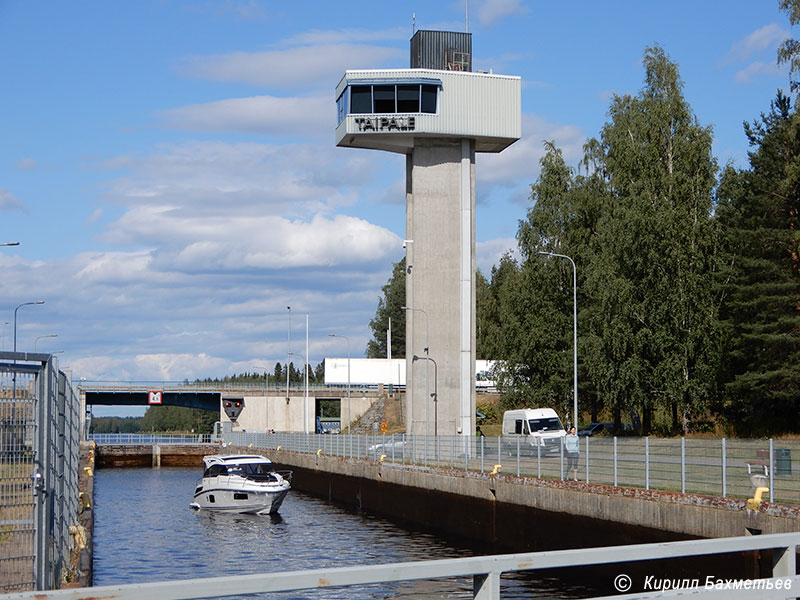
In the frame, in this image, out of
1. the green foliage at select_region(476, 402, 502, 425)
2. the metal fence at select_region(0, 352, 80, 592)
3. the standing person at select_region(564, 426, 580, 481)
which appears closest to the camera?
the metal fence at select_region(0, 352, 80, 592)

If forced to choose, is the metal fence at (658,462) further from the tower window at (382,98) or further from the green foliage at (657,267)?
the tower window at (382,98)

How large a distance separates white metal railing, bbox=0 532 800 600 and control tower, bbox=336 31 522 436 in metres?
50.3

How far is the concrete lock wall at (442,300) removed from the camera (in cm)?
5800

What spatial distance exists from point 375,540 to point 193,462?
61375 mm

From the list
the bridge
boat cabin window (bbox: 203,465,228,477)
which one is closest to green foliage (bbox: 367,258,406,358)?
the bridge

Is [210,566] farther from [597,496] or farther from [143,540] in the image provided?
[597,496]

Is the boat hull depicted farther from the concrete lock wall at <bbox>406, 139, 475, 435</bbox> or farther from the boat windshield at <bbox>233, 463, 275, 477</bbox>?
the concrete lock wall at <bbox>406, 139, 475, 435</bbox>

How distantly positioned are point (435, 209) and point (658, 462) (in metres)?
34.7

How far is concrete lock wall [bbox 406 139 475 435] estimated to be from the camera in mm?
58000

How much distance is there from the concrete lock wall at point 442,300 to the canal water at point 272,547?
9.12 meters

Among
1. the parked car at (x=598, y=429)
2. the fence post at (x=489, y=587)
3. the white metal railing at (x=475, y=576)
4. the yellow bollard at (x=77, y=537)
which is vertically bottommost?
the parked car at (x=598, y=429)

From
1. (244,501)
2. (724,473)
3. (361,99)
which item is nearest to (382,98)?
(361,99)

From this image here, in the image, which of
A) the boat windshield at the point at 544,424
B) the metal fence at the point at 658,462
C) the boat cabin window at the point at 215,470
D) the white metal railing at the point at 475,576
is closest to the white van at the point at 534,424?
the boat windshield at the point at 544,424

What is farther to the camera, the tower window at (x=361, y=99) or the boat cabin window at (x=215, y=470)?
the tower window at (x=361, y=99)
